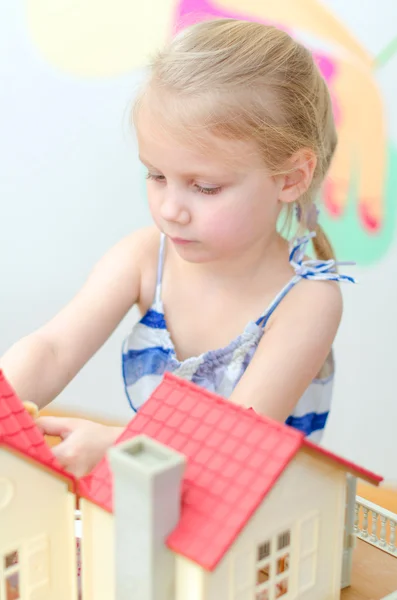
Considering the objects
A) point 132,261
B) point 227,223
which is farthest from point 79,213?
point 227,223

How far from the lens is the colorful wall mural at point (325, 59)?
1240 millimetres

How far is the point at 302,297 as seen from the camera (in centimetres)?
81

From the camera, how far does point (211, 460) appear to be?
440 mm

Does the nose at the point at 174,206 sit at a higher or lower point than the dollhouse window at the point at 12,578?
higher

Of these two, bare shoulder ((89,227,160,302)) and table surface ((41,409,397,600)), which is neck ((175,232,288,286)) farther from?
table surface ((41,409,397,600))

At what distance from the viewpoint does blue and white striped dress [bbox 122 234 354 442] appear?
0.83 metres

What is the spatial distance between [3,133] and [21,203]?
0.13 m

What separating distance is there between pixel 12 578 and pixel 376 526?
29cm

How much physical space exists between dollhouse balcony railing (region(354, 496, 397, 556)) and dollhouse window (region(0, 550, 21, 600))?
0.27 metres

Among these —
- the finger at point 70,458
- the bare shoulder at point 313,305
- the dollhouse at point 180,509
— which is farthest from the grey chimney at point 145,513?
the bare shoulder at point 313,305

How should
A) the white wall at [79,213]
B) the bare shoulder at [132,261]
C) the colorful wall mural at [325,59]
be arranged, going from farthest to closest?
1. the white wall at [79,213]
2. the colorful wall mural at [325,59]
3. the bare shoulder at [132,261]

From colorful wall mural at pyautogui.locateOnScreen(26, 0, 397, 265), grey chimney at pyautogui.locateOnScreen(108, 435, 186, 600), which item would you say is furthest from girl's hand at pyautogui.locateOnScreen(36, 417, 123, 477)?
colorful wall mural at pyautogui.locateOnScreen(26, 0, 397, 265)

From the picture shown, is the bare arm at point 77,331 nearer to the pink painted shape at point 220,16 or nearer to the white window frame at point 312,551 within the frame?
the white window frame at point 312,551

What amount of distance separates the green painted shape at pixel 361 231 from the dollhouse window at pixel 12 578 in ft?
3.05
